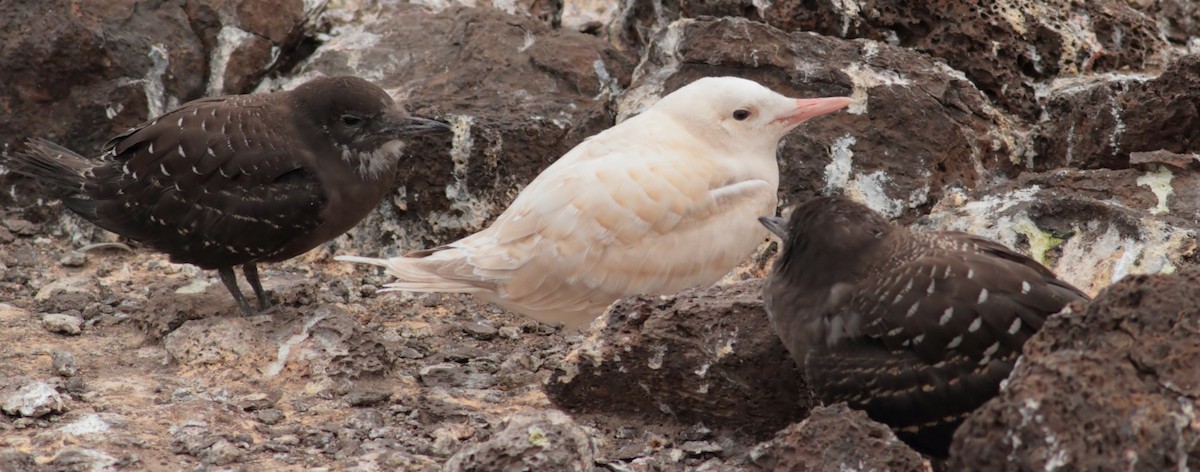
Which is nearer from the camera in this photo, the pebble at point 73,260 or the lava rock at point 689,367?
the lava rock at point 689,367

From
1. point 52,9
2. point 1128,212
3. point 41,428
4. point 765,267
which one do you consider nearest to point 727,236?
point 765,267

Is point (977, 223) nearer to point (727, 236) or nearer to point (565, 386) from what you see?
point (727, 236)

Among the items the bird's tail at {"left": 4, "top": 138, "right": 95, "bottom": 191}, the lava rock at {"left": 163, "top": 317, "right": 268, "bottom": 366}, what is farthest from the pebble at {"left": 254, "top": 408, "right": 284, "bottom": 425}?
the bird's tail at {"left": 4, "top": 138, "right": 95, "bottom": 191}

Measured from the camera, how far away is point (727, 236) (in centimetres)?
612

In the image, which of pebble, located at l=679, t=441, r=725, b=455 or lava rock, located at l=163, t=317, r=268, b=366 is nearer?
pebble, located at l=679, t=441, r=725, b=455

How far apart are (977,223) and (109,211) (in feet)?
13.0

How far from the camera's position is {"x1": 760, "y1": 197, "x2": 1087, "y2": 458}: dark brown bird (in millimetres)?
4426

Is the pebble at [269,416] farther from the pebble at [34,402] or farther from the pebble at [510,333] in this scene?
the pebble at [510,333]

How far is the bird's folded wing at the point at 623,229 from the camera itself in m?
6.03

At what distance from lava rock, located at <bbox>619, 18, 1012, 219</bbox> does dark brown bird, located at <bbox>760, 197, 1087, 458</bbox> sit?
79.1 inches

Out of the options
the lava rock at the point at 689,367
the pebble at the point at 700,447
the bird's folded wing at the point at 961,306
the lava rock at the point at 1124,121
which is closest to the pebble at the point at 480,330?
the lava rock at the point at 689,367

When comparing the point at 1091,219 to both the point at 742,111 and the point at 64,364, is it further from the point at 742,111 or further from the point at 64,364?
the point at 64,364

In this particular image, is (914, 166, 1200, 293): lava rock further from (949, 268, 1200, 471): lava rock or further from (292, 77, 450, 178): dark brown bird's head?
(292, 77, 450, 178): dark brown bird's head

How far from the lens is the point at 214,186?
20.7 feet
